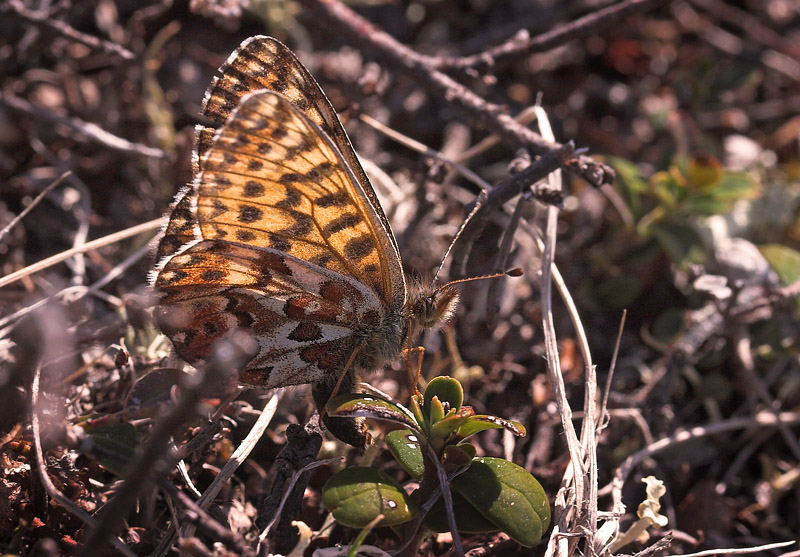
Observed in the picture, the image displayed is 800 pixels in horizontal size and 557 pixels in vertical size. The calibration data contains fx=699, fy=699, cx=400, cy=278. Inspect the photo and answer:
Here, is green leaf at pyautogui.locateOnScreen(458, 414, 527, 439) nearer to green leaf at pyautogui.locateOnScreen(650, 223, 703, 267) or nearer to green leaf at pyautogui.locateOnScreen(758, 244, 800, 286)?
green leaf at pyautogui.locateOnScreen(650, 223, 703, 267)

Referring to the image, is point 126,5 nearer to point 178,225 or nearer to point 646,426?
point 178,225

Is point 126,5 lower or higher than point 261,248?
higher

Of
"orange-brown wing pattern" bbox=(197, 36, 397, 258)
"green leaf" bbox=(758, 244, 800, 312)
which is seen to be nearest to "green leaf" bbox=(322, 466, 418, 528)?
"orange-brown wing pattern" bbox=(197, 36, 397, 258)

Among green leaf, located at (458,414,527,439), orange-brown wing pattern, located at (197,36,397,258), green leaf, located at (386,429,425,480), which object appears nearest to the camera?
green leaf, located at (458,414,527,439)

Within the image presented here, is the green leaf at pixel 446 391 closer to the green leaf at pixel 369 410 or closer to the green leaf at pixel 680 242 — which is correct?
the green leaf at pixel 369 410

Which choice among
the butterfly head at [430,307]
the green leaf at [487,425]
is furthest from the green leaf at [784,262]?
the green leaf at [487,425]

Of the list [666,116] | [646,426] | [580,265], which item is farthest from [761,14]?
[646,426]
